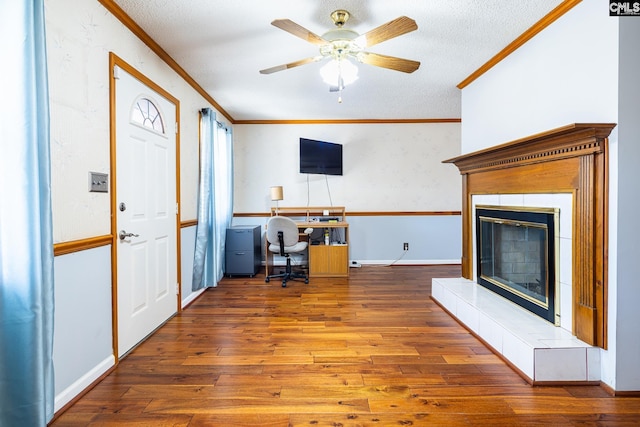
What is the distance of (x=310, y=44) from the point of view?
103 inches

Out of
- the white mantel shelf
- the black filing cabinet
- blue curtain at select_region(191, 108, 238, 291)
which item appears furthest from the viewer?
the black filing cabinet

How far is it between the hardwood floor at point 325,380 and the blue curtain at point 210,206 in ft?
2.25

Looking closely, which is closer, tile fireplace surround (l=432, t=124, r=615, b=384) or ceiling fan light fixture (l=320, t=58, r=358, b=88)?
tile fireplace surround (l=432, t=124, r=615, b=384)

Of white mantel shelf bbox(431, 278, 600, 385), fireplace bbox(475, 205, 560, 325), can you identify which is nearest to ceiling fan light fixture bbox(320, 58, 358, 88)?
fireplace bbox(475, 205, 560, 325)

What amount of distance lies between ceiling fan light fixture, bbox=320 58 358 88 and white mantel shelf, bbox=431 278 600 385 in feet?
6.52

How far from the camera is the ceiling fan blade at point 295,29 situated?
1848mm

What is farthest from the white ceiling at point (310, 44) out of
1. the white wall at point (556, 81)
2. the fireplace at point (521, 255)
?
the fireplace at point (521, 255)

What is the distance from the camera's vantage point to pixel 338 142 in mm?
5090

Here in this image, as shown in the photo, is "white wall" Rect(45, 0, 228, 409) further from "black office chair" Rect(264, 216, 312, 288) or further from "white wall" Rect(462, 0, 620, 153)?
"white wall" Rect(462, 0, 620, 153)

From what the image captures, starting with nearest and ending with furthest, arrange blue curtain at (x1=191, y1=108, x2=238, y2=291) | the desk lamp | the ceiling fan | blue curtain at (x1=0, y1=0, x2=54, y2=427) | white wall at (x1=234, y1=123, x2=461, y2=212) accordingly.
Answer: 1. blue curtain at (x1=0, y1=0, x2=54, y2=427)
2. the ceiling fan
3. blue curtain at (x1=191, y1=108, x2=238, y2=291)
4. the desk lamp
5. white wall at (x1=234, y1=123, x2=461, y2=212)

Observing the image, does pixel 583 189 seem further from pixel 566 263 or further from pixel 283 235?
pixel 283 235

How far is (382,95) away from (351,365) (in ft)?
9.98

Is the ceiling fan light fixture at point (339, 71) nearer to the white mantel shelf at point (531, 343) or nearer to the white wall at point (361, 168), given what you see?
the white mantel shelf at point (531, 343)

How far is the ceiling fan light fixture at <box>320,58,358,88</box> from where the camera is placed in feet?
7.47
